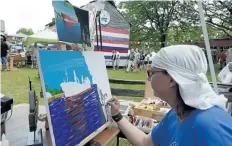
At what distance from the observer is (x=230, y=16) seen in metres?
15.7

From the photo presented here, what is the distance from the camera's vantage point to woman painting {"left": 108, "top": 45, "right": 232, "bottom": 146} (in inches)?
36.6

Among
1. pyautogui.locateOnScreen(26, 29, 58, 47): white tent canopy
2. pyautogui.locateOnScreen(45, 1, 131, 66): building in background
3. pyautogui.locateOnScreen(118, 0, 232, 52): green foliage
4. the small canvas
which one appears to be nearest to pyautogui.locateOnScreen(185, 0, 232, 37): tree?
pyautogui.locateOnScreen(118, 0, 232, 52): green foliage

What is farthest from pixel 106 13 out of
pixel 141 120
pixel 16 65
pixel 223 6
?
pixel 141 120

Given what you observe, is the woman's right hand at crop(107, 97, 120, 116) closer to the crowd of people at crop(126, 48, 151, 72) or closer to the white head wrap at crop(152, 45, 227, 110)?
the white head wrap at crop(152, 45, 227, 110)

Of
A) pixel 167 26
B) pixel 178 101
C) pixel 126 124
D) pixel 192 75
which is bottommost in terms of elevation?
pixel 126 124

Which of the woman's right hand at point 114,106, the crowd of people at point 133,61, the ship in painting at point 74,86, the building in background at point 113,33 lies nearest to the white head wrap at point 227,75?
the woman's right hand at point 114,106

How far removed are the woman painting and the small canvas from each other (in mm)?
449

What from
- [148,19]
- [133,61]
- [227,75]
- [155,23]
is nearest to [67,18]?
[227,75]

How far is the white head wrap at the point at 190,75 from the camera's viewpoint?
1.00 m

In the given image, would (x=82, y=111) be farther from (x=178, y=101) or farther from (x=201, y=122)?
(x=201, y=122)

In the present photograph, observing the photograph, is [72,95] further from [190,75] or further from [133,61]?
[133,61]

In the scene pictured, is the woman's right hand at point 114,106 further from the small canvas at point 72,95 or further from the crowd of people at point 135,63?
the crowd of people at point 135,63

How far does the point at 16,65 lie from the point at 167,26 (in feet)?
39.2

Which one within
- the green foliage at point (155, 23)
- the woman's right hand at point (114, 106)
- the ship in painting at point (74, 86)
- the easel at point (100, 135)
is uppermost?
the green foliage at point (155, 23)
